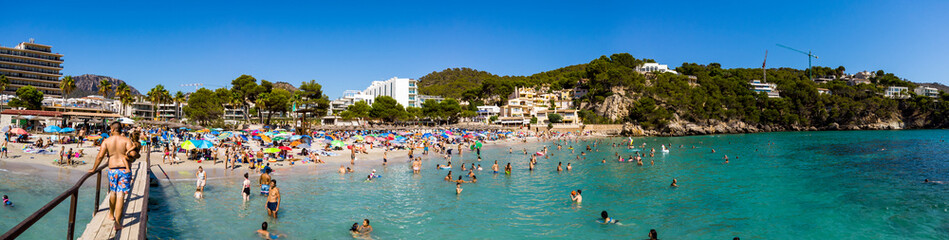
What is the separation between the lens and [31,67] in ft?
238

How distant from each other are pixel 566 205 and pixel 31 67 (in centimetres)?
9439

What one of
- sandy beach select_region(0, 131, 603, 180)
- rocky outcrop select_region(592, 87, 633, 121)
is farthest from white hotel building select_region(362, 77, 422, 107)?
sandy beach select_region(0, 131, 603, 180)

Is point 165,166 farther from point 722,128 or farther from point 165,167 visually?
point 722,128

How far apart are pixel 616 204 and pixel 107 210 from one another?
654 inches

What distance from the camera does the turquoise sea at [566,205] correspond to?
14.2 metres

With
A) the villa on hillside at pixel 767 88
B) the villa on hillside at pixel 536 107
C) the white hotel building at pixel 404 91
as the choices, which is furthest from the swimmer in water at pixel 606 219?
the villa on hillside at pixel 767 88

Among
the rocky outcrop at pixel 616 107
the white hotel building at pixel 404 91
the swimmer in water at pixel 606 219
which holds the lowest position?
the swimmer in water at pixel 606 219

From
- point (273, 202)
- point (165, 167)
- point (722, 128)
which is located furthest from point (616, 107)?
point (273, 202)

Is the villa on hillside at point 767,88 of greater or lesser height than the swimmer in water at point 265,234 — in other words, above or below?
above

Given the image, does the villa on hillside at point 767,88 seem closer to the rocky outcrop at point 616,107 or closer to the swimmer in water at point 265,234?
the rocky outcrop at point 616,107

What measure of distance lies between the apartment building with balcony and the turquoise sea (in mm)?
73428

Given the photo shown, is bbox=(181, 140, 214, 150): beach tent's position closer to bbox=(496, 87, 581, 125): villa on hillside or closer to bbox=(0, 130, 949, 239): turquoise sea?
bbox=(0, 130, 949, 239): turquoise sea

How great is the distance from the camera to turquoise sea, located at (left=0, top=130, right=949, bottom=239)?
14.2 m

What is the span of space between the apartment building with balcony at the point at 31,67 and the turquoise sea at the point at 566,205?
73428 mm
